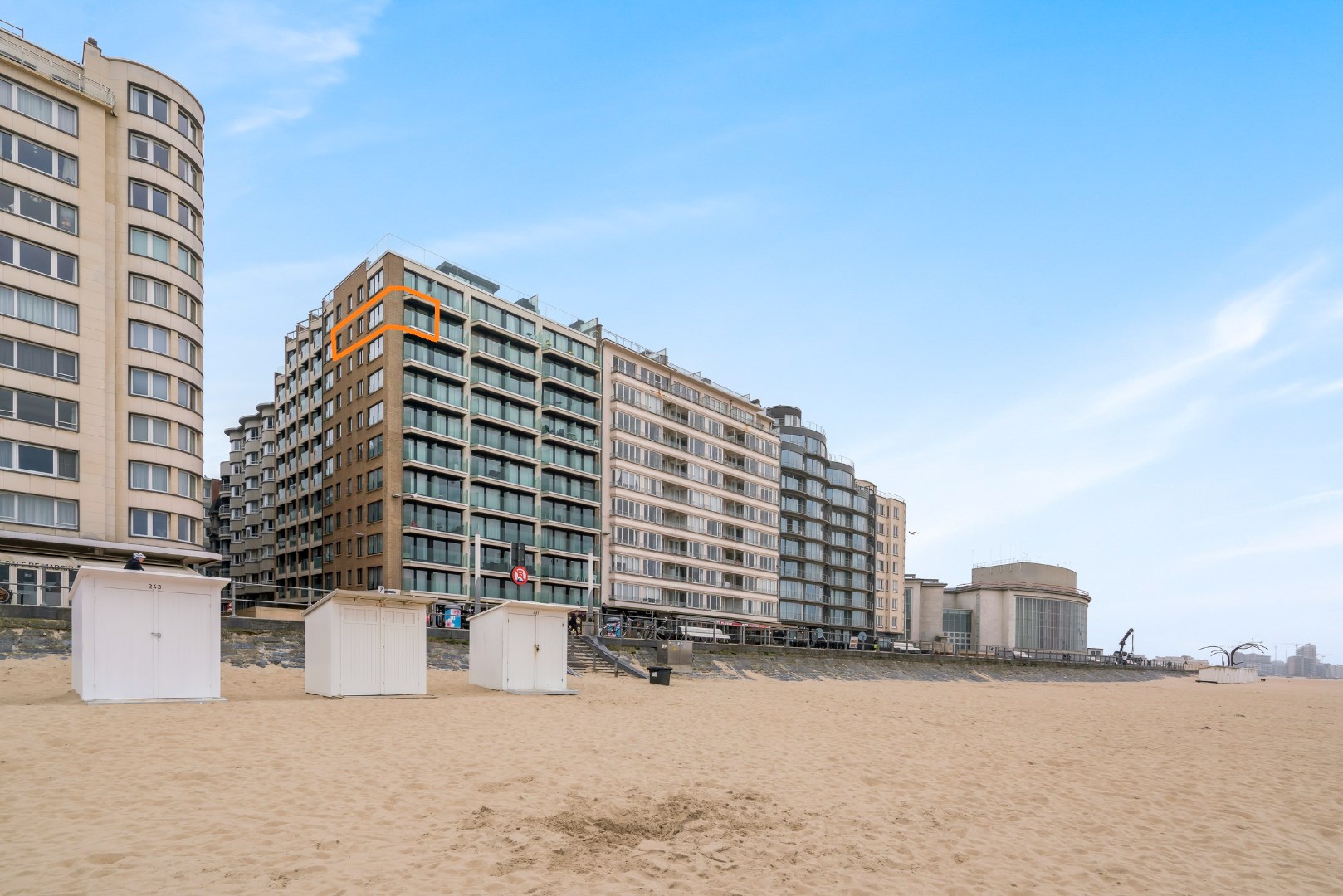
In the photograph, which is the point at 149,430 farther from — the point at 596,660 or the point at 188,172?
the point at 596,660

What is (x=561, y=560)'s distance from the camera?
79312mm

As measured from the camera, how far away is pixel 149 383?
50.7 meters

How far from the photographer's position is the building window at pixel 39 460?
4384 centimetres

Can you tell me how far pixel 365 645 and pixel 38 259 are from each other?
3664 cm

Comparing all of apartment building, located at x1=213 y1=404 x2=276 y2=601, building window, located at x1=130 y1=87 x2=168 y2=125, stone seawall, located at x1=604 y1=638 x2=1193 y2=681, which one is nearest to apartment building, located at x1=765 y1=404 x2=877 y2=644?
stone seawall, located at x1=604 y1=638 x2=1193 y2=681

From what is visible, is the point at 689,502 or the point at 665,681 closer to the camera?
the point at 665,681

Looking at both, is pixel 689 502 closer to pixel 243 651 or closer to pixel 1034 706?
pixel 1034 706

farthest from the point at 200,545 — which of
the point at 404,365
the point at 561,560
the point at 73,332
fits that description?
the point at 561,560

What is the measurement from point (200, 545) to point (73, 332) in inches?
574

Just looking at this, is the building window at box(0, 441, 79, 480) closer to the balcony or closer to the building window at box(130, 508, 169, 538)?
the building window at box(130, 508, 169, 538)

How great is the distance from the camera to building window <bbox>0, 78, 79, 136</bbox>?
46031 millimetres

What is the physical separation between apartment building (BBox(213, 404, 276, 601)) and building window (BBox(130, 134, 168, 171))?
45.8 m

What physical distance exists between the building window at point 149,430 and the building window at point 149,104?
62.5ft

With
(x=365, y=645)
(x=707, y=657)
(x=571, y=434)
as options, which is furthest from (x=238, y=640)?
(x=571, y=434)
